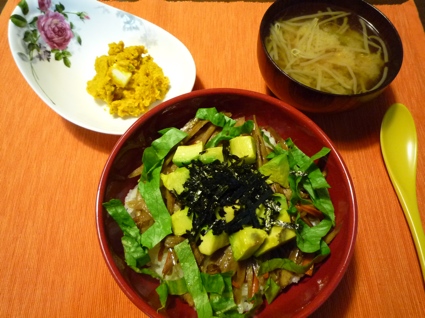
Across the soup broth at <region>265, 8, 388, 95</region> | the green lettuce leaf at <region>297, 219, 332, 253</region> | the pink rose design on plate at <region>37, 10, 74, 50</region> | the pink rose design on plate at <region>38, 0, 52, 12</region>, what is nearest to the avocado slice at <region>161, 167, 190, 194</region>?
the green lettuce leaf at <region>297, 219, 332, 253</region>

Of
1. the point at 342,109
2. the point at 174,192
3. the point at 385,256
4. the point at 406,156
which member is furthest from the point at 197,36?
the point at 385,256

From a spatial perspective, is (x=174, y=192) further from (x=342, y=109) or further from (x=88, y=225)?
(x=342, y=109)

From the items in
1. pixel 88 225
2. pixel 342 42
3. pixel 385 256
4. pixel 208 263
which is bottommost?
pixel 385 256

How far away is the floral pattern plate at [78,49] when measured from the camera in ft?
5.80

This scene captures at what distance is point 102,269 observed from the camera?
4.86 feet

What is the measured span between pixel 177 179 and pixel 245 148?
0.94ft

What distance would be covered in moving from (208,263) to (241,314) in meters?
0.20

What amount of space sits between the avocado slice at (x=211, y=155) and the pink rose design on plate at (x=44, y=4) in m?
1.29

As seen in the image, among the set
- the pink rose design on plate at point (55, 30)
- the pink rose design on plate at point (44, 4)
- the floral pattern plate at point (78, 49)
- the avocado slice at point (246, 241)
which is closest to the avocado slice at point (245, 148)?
the avocado slice at point (246, 241)

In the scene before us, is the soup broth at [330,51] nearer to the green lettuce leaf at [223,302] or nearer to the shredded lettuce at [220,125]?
the shredded lettuce at [220,125]

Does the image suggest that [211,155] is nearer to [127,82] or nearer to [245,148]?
[245,148]

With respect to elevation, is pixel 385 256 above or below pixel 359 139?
below

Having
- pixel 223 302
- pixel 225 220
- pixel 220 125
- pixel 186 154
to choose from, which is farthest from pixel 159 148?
pixel 223 302

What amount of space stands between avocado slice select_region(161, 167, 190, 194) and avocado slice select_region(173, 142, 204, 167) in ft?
0.13
